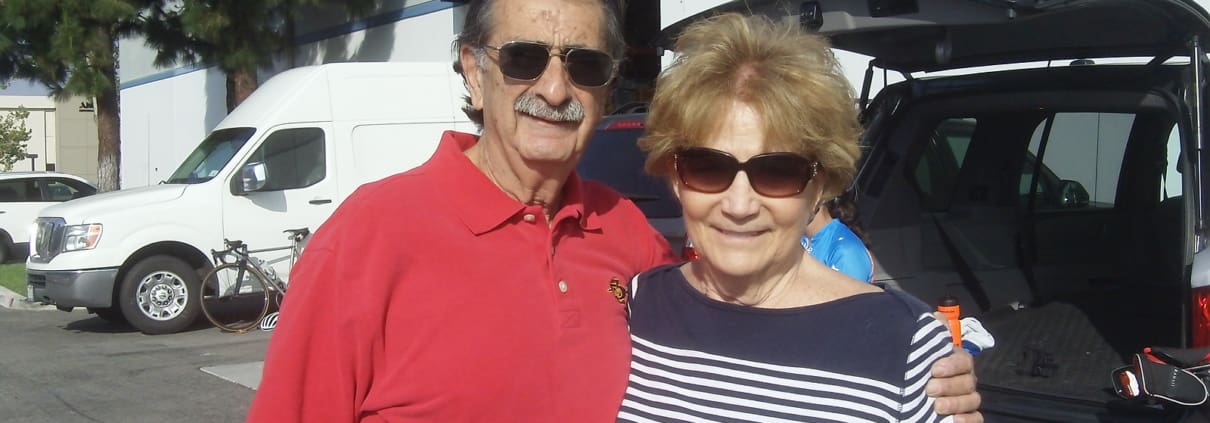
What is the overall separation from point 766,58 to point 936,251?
3.24m

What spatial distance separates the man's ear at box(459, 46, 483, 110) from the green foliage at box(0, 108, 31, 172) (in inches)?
1548

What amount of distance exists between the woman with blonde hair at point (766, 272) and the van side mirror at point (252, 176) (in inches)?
340

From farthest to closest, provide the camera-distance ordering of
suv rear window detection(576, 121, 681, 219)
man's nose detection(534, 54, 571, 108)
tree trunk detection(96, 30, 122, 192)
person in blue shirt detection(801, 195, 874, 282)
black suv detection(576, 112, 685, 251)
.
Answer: tree trunk detection(96, 30, 122, 192) → suv rear window detection(576, 121, 681, 219) → black suv detection(576, 112, 685, 251) → person in blue shirt detection(801, 195, 874, 282) → man's nose detection(534, 54, 571, 108)

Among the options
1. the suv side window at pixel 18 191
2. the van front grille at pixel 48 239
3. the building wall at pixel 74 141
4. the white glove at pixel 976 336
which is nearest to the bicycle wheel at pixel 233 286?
the van front grille at pixel 48 239

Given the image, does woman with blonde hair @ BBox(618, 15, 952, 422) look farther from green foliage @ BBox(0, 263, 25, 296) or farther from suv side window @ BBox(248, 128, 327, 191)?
green foliage @ BBox(0, 263, 25, 296)

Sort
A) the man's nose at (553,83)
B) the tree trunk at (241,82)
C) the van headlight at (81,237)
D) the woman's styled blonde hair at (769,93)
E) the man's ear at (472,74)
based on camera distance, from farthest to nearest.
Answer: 1. the tree trunk at (241,82)
2. the van headlight at (81,237)
3. the man's ear at (472,74)
4. the man's nose at (553,83)
5. the woman's styled blonde hair at (769,93)

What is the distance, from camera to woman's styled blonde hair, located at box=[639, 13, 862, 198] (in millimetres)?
2031

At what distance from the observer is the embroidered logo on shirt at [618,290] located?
7.71 feet

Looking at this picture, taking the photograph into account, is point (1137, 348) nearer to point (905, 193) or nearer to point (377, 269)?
point (905, 193)

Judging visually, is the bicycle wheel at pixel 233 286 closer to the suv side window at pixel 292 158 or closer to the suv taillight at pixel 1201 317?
the suv side window at pixel 292 158

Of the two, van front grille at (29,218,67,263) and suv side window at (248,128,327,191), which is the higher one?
suv side window at (248,128,327,191)

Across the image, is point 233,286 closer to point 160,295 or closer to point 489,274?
point 160,295

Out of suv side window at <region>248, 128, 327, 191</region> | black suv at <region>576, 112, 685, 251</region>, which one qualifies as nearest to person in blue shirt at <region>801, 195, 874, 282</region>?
black suv at <region>576, 112, 685, 251</region>

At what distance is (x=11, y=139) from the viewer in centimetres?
3928
